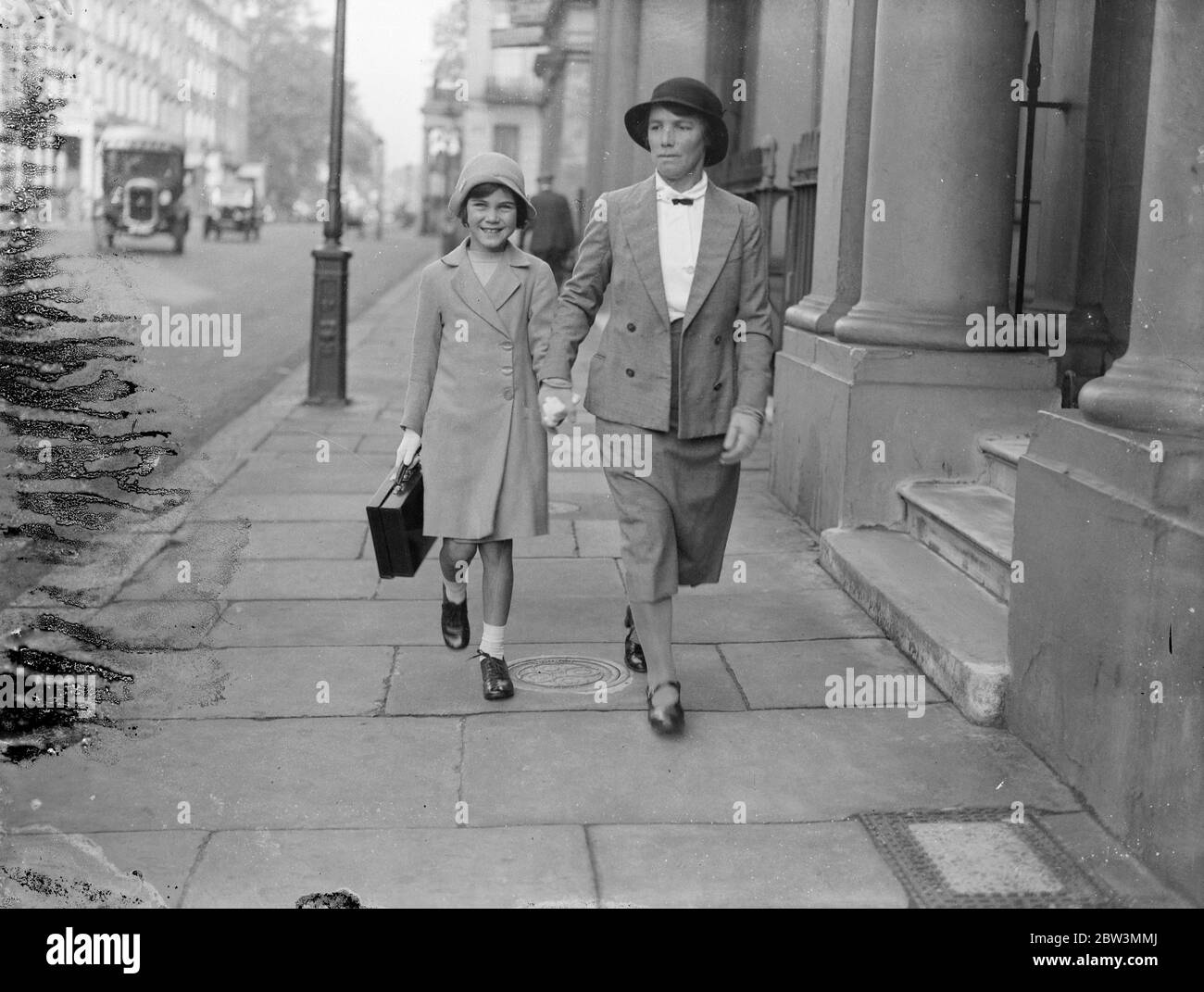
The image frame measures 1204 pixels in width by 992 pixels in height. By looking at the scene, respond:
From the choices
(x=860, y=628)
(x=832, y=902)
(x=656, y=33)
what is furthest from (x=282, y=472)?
(x=656, y=33)

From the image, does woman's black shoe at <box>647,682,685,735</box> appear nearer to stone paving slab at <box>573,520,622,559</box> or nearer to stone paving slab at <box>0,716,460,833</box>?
stone paving slab at <box>0,716,460,833</box>

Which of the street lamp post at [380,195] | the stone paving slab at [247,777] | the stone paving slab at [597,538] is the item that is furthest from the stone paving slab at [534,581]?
the street lamp post at [380,195]

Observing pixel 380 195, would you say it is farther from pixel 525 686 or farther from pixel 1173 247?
pixel 1173 247

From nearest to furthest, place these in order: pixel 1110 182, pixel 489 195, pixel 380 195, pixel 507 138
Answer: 1. pixel 489 195
2. pixel 1110 182
3. pixel 380 195
4. pixel 507 138

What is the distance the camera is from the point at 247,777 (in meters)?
4.50

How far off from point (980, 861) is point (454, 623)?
2479 mm

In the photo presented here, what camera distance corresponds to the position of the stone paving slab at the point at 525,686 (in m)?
5.22

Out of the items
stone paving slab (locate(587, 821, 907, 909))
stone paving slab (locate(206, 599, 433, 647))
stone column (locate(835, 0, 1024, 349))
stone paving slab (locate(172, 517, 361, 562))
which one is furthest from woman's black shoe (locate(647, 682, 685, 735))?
stone column (locate(835, 0, 1024, 349))

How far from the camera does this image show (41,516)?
4090 mm

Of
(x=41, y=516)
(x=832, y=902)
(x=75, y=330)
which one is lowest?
(x=832, y=902)

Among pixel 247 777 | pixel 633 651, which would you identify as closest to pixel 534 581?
pixel 633 651

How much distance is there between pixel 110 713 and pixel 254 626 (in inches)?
47.5

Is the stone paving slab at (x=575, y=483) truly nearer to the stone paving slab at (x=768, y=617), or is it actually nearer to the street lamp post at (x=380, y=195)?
the stone paving slab at (x=768, y=617)
